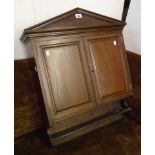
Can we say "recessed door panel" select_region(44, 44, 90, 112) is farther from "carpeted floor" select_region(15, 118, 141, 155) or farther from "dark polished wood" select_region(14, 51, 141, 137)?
"carpeted floor" select_region(15, 118, 141, 155)

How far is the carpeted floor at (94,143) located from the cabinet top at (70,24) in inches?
41.4

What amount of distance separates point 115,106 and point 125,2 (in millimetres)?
1353

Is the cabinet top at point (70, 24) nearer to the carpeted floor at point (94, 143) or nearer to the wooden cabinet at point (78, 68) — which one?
the wooden cabinet at point (78, 68)

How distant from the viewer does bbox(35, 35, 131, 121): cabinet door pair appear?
6.09 ft

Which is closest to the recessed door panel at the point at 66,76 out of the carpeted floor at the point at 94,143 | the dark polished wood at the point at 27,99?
the dark polished wood at the point at 27,99

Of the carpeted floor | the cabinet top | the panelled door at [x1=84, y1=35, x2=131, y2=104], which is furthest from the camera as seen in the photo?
the panelled door at [x1=84, y1=35, x2=131, y2=104]

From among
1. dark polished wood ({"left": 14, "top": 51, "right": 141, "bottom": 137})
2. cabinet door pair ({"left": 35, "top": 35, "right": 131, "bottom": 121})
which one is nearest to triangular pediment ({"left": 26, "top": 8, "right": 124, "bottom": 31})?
cabinet door pair ({"left": 35, "top": 35, "right": 131, "bottom": 121})

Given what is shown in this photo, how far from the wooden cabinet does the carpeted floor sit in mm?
94

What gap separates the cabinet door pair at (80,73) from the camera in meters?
1.86

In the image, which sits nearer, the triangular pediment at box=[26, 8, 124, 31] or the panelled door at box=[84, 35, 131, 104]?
the triangular pediment at box=[26, 8, 124, 31]

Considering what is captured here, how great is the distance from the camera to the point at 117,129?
224cm

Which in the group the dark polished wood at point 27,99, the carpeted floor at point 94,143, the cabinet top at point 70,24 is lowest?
the carpeted floor at point 94,143

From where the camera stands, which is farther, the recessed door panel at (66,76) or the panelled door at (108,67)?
the panelled door at (108,67)
